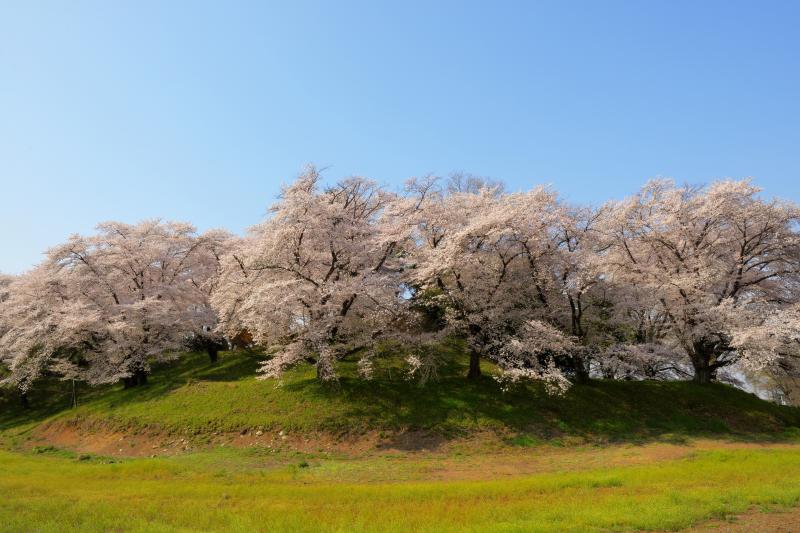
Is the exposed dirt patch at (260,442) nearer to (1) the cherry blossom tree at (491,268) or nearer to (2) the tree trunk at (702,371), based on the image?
(1) the cherry blossom tree at (491,268)

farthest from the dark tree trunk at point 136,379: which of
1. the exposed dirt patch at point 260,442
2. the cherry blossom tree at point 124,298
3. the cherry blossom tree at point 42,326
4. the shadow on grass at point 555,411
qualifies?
the shadow on grass at point 555,411

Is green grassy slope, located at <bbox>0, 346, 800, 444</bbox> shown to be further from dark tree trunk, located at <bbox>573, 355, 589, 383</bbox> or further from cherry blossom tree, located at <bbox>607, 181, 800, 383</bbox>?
cherry blossom tree, located at <bbox>607, 181, 800, 383</bbox>

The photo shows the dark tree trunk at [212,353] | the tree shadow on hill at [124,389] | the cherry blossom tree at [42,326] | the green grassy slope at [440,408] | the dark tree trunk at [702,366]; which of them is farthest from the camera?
the dark tree trunk at [212,353]

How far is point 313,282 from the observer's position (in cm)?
3094

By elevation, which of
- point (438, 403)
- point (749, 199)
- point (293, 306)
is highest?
point (749, 199)

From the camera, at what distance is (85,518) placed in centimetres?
1217

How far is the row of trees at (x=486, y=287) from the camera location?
2967 centimetres

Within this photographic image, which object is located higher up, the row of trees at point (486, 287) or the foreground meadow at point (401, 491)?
the row of trees at point (486, 287)

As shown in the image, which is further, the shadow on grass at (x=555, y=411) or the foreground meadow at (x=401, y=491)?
the shadow on grass at (x=555, y=411)

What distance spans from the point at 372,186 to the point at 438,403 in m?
16.1

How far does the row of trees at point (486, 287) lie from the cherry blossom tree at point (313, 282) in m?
0.12

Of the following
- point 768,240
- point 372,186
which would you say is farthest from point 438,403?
point 768,240

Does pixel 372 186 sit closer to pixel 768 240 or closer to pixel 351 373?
pixel 351 373

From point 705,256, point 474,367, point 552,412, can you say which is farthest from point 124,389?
point 705,256
